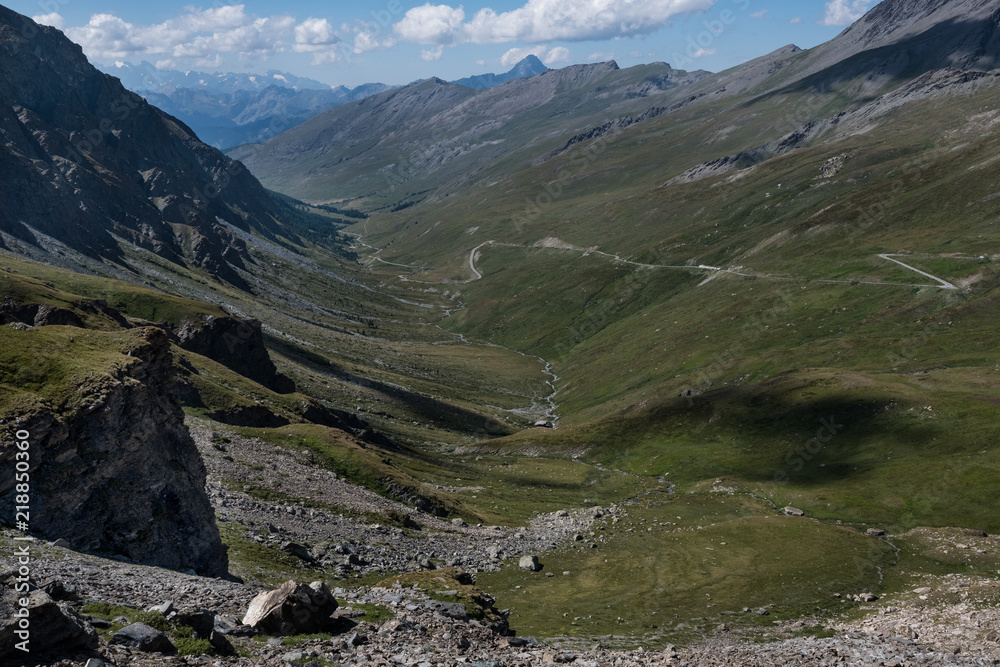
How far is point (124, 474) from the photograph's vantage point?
3862cm

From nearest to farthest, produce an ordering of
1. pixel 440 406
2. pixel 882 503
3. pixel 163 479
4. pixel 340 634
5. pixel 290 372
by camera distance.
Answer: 1. pixel 340 634
2. pixel 163 479
3. pixel 882 503
4. pixel 290 372
5. pixel 440 406

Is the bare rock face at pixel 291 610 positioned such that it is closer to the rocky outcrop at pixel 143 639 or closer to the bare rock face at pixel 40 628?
the rocky outcrop at pixel 143 639

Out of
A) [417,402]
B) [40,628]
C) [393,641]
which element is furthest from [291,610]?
[417,402]

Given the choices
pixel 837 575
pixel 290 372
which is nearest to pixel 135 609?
pixel 837 575

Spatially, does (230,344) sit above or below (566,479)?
above

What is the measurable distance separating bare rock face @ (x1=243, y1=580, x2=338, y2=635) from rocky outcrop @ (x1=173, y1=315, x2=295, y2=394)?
88.8m

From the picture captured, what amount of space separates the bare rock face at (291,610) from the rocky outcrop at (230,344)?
8882cm

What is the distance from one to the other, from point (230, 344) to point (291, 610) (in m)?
94.3

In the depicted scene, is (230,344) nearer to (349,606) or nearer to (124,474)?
(124,474)

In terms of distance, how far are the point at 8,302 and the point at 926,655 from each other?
92003mm

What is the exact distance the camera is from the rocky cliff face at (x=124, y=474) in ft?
113

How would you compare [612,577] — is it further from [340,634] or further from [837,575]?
[340,634]

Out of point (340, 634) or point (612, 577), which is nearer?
point (340, 634)

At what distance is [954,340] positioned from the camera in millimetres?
137625
